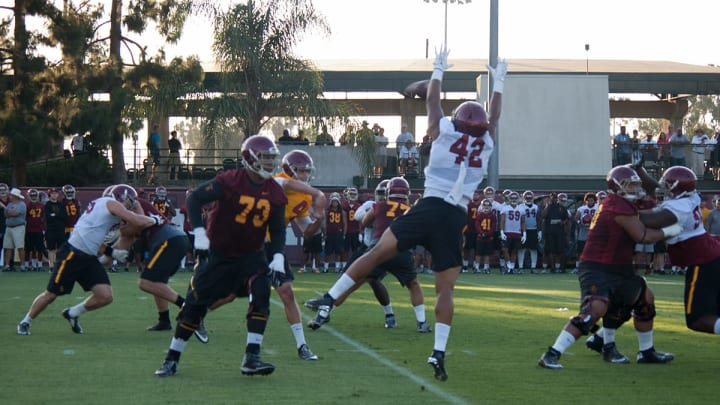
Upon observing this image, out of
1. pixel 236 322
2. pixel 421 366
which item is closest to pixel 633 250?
pixel 421 366

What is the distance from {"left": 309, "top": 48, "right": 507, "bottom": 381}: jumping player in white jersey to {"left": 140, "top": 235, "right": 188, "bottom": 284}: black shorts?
139 inches

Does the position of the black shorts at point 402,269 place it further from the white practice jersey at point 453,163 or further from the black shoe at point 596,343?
the white practice jersey at point 453,163

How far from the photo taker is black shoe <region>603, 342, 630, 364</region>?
29.9 feet

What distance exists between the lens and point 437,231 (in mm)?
7934

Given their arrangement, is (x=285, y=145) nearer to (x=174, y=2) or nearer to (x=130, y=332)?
(x=174, y=2)

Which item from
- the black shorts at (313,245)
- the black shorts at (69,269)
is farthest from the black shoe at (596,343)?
the black shorts at (313,245)

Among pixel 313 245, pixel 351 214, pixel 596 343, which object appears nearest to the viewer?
pixel 596 343

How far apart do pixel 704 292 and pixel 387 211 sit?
4483 millimetres

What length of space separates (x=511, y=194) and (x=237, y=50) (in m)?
8.77

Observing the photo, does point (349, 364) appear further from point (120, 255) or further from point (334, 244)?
point (334, 244)

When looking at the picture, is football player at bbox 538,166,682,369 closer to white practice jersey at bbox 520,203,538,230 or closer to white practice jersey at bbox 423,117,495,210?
white practice jersey at bbox 423,117,495,210

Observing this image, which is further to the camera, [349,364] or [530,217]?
[530,217]

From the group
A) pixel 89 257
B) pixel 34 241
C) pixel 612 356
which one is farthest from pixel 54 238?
pixel 612 356

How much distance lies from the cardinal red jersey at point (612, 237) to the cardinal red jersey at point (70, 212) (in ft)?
55.7
